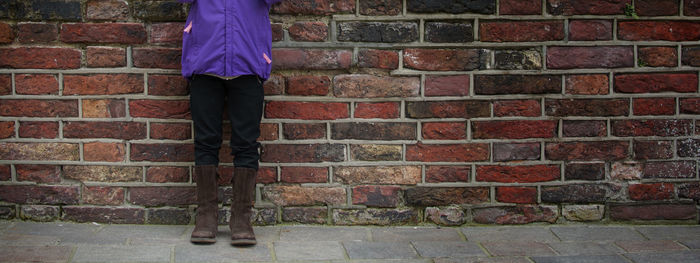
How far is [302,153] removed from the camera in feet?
9.82

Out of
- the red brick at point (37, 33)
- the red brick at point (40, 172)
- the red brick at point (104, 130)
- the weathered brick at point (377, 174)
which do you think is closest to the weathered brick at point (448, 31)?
the weathered brick at point (377, 174)

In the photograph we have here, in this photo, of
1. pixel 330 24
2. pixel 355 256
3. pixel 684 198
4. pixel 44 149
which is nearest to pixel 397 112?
pixel 330 24

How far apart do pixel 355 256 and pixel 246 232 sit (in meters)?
0.51

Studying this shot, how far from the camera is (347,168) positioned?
301 centimetres

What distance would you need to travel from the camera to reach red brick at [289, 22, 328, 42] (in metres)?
2.95

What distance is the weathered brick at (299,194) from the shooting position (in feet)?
9.91

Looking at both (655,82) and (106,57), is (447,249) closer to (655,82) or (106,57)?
(655,82)

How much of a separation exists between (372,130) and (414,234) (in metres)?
0.53

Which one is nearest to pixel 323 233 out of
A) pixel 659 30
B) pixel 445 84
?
pixel 445 84

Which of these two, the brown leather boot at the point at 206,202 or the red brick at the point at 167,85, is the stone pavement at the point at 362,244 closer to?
the brown leather boot at the point at 206,202

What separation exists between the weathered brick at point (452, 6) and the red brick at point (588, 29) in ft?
1.30

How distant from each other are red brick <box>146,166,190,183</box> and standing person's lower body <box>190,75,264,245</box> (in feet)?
0.77

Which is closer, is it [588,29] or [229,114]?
[229,114]

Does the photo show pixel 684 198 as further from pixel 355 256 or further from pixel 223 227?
pixel 223 227
